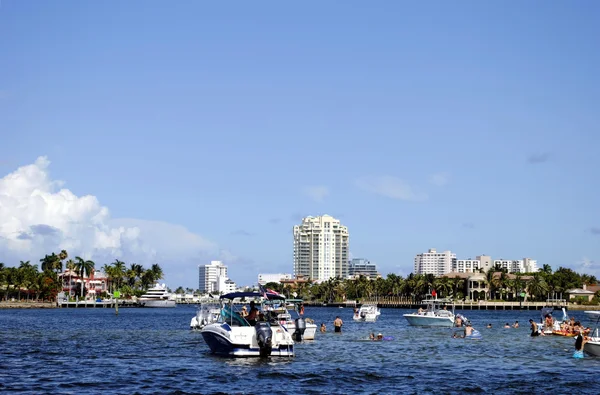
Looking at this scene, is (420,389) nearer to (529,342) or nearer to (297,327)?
(297,327)

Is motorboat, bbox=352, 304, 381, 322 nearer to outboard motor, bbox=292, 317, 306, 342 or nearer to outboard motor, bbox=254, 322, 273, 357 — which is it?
outboard motor, bbox=292, 317, 306, 342

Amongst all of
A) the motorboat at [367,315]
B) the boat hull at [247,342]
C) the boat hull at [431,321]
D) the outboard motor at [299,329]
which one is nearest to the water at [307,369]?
the boat hull at [247,342]

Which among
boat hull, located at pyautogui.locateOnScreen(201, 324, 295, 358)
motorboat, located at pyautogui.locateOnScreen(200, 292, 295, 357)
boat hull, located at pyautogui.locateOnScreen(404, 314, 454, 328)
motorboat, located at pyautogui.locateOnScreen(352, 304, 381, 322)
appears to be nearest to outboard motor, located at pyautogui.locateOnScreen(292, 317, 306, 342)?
motorboat, located at pyautogui.locateOnScreen(200, 292, 295, 357)

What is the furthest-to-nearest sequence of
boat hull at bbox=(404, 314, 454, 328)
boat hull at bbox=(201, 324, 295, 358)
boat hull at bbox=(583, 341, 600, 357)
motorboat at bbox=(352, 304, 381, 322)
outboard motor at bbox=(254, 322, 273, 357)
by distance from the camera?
motorboat at bbox=(352, 304, 381, 322), boat hull at bbox=(404, 314, 454, 328), boat hull at bbox=(583, 341, 600, 357), boat hull at bbox=(201, 324, 295, 358), outboard motor at bbox=(254, 322, 273, 357)

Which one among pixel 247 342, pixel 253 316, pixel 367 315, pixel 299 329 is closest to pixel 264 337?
pixel 247 342

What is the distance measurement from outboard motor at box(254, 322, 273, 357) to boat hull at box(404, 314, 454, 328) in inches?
2098

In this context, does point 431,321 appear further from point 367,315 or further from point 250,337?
point 250,337

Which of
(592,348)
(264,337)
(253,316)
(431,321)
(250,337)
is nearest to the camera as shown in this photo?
(264,337)

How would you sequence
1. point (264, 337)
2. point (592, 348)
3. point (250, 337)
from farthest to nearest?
1. point (592, 348)
2. point (250, 337)
3. point (264, 337)

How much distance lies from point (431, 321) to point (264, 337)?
2218 inches

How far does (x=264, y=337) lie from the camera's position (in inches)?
1829

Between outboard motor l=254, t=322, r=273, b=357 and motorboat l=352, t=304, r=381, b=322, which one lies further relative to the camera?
motorboat l=352, t=304, r=381, b=322

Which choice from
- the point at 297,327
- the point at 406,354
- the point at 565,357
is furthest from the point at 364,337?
the point at 565,357

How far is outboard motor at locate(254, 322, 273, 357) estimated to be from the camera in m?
46.5
